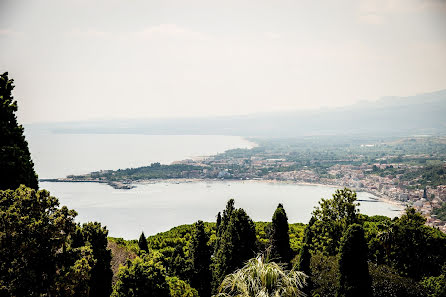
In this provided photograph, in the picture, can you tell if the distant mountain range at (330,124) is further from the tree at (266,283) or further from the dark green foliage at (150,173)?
the tree at (266,283)

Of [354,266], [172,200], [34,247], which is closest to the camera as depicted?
[34,247]

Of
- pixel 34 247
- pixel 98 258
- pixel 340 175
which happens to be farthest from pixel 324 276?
pixel 340 175

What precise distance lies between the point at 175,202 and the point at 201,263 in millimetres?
17891

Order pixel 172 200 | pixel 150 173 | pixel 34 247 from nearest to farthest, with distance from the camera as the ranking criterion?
pixel 34 247 → pixel 172 200 → pixel 150 173

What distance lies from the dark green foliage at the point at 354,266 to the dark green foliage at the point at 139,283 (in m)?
4.37

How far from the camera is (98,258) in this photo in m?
6.68

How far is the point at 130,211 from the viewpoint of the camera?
2297 centimetres

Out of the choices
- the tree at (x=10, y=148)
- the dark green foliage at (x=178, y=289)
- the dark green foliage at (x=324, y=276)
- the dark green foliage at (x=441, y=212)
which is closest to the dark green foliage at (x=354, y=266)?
the dark green foliage at (x=324, y=276)

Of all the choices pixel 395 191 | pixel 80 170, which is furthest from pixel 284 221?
pixel 80 170

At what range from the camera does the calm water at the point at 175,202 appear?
828 inches

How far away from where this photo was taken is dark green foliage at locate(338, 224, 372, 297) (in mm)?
6762

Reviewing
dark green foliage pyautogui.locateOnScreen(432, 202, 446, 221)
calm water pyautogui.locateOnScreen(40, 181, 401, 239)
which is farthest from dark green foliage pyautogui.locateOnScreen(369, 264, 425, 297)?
dark green foliage pyautogui.locateOnScreen(432, 202, 446, 221)

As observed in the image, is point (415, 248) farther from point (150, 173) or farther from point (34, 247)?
point (150, 173)

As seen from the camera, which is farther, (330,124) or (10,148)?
(330,124)
